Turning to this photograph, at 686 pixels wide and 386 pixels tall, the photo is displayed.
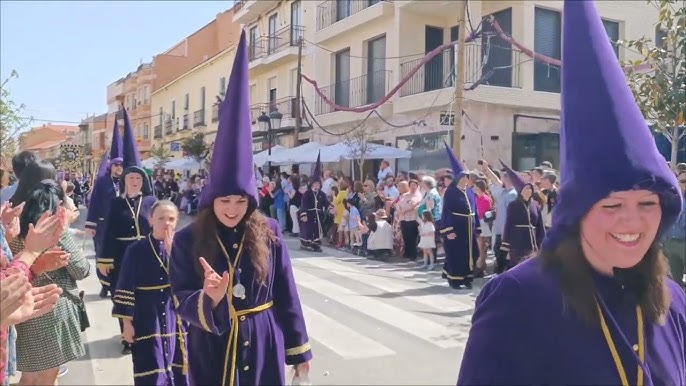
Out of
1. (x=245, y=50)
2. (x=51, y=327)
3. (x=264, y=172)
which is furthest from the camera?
(x=264, y=172)

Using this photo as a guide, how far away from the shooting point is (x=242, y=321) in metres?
3.69

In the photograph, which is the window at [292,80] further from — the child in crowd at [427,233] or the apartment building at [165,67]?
the apartment building at [165,67]

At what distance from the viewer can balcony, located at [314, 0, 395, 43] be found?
22.4 metres

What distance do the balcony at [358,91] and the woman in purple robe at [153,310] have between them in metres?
17.7

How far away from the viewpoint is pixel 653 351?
210 centimetres

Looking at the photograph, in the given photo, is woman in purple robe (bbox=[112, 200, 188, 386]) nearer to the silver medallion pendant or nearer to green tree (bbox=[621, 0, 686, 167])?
the silver medallion pendant

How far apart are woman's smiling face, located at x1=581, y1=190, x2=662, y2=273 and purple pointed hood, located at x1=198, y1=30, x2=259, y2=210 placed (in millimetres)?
2149

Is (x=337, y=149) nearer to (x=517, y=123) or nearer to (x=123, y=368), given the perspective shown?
(x=517, y=123)

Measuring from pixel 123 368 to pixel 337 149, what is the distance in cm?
1422

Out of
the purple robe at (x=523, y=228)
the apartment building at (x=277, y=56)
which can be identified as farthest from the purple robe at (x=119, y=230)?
the apartment building at (x=277, y=56)

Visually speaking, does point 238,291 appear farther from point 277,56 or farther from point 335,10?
point 277,56

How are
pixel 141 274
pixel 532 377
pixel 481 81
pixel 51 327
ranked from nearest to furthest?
1. pixel 532 377
2. pixel 51 327
3. pixel 141 274
4. pixel 481 81

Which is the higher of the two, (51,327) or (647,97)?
(647,97)

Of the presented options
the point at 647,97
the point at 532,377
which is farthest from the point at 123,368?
the point at 647,97
